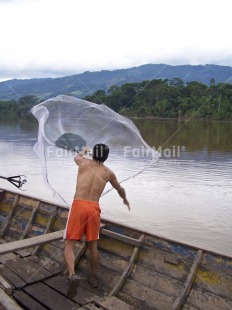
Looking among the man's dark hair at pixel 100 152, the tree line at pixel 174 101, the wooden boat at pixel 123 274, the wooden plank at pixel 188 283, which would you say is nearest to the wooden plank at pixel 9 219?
the wooden boat at pixel 123 274

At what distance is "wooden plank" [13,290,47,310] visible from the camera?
3.76 m

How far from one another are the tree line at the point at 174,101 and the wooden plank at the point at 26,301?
47.4 m

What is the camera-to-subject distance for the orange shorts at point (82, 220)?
3.87 meters

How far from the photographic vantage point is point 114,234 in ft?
14.5

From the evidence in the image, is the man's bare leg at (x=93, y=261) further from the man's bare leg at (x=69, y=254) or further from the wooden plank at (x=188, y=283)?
the wooden plank at (x=188, y=283)

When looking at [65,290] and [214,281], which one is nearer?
[214,281]

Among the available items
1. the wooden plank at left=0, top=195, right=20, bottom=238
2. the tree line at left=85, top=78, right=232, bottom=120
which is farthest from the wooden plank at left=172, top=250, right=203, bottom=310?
the tree line at left=85, top=78, right=232, bottom=120

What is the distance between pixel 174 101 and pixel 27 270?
52935 mm

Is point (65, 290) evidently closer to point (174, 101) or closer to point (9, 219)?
point (9, 219)

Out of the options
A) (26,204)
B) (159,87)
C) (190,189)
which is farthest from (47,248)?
(159,87)

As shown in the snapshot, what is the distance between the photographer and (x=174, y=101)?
55656 millimetres

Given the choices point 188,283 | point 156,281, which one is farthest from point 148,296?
point 188,283

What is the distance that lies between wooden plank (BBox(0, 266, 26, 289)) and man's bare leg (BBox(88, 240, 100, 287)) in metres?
0.78

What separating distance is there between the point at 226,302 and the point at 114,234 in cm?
151
